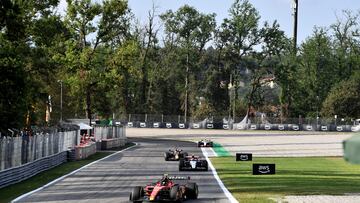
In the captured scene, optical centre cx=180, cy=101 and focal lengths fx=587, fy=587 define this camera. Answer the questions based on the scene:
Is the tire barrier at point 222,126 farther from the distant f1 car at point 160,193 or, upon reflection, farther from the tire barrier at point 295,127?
the distant f1 car at point 160,193

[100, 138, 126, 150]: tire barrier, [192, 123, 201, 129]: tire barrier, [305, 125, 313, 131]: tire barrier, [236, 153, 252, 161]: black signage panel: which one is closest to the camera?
[236, 153, 252, 161]: black signage panel

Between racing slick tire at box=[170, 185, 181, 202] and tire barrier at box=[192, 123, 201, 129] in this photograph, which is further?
tire barrier at box=[192, 123, 201, 129]

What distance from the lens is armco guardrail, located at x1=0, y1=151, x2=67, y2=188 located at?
71.1 ft

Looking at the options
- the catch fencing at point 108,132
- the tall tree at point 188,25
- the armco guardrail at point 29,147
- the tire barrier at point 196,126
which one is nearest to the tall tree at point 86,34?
the catch fencing at point 108,132

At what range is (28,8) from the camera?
42.4 m

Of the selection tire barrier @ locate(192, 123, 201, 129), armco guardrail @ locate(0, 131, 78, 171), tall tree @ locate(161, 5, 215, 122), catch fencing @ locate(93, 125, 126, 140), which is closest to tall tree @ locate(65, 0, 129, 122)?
catch fencing @ locate(93, 125, 126, 140)

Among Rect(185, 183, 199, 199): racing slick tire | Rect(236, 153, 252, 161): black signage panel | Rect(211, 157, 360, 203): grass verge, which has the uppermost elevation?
Rect(236, 153, 252, 161): black signage panel

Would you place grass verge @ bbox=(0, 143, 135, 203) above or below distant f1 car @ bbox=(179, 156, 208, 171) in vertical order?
below

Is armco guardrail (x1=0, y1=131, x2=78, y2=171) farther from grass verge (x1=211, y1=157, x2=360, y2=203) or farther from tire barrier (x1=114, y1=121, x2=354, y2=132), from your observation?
tire barrier (x1=114, y1=121, x2=354, y2=132)

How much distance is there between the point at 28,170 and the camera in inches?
993

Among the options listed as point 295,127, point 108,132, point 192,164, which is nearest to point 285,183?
point 192,164

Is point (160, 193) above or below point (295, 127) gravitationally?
below

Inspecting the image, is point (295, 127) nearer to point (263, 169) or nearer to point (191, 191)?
point (263, 169)

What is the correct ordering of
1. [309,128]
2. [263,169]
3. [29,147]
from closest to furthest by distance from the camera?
[29,147] → [263,169] → [309,128]
